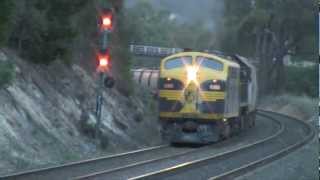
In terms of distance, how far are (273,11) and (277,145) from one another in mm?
37556

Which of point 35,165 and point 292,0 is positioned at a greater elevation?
point 292,0

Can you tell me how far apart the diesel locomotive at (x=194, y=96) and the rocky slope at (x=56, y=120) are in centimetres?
233

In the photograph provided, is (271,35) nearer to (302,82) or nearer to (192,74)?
(302,82)

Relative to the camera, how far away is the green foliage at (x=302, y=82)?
77188 millimetres

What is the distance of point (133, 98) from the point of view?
4069cm

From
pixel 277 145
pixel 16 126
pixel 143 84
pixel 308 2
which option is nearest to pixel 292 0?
pixel 308 2

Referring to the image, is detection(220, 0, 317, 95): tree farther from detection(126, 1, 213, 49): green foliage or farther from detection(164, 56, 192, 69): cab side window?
detection(164, 56, 192, 69): cab side window

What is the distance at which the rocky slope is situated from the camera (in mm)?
23344

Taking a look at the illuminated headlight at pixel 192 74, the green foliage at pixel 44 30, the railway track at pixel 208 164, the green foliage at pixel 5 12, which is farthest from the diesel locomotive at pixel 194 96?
the green foliage at pixel 5 12

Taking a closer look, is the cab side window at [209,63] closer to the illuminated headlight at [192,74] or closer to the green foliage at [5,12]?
the illuminated headlight at [192,74]

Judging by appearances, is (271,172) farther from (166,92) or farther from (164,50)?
(164,50)

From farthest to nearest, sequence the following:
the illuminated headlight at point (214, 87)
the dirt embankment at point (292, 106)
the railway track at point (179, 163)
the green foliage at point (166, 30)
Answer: the dirt embankment at point (292, 106) → the illuminated headlight at point (214, 87) → the green foliage at point (166, 30) → the railway track at point (179, 163)

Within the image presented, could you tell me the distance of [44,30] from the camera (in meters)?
28.4

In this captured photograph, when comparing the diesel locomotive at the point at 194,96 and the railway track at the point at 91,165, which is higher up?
the diesel locomotive at the point at 194,96
